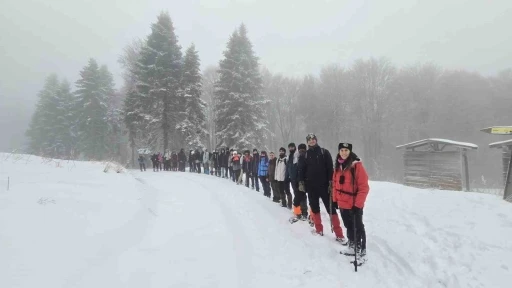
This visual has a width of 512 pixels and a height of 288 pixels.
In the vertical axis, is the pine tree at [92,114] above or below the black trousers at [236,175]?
above

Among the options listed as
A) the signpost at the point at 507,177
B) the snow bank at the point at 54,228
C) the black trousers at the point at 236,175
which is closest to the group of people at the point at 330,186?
the snow bank at the point at 54,228

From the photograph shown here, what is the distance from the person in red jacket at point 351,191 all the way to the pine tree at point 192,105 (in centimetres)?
2416

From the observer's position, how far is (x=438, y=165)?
15266 mm

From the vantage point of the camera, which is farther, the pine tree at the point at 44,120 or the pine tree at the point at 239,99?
the pine tree at the point at 44,120

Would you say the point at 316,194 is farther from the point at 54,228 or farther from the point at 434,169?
the point at 434,169

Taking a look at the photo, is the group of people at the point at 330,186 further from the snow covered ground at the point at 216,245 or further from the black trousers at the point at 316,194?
the snow covered ground at the point at 216,245

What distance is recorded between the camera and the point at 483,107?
39625mm

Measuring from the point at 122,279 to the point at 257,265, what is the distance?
6.86ft

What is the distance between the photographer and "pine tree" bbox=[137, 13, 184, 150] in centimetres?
2812

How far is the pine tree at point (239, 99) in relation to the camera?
2806 centimetres

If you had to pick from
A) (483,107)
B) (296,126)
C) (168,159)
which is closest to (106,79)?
(168,159)

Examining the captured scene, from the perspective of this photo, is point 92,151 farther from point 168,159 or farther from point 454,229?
point 454,229

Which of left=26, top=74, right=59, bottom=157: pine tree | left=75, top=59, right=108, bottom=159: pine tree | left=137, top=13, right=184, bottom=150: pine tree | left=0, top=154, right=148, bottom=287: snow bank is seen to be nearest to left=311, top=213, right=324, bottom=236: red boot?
left=0, top=154, right=148, bottom=287: snow bank

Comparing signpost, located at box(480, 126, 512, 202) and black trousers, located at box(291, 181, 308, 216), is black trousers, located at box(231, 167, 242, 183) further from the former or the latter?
signpost, located at box(480, 126, 512, 202)
